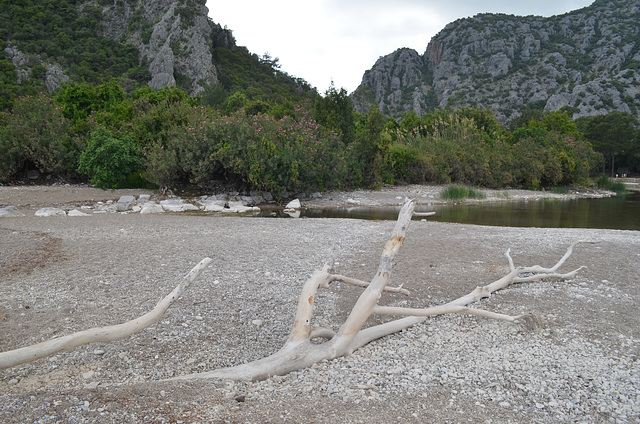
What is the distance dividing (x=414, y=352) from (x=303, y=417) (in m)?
1.69

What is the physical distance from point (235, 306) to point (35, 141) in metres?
19.2

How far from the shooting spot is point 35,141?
19.4 meters

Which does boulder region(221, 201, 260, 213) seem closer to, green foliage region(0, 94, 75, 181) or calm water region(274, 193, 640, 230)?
calm water region(274, 193, 640, 230)

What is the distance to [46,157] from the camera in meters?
19.9

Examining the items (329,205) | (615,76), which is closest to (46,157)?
(329,205)

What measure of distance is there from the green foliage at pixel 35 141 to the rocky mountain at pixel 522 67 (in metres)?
54.5

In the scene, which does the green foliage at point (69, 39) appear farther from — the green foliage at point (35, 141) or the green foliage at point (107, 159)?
the green foliage at point (107, 159)

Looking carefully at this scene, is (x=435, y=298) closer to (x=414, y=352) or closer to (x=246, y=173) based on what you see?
(x=414, y=352)


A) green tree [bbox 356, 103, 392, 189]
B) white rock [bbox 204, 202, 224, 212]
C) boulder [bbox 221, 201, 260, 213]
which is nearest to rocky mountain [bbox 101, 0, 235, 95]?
green tree [bbox 356, 103, 392, 189]

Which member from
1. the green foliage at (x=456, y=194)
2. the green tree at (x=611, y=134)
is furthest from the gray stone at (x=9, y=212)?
the green tree at (x=611, y=134)

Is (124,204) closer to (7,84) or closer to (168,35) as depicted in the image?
(7,84)

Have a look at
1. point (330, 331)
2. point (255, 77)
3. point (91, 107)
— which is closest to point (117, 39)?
point (255, 77)

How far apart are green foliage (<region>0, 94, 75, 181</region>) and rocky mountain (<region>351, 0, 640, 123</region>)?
54462 millimetres

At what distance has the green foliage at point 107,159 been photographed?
64.0ft
